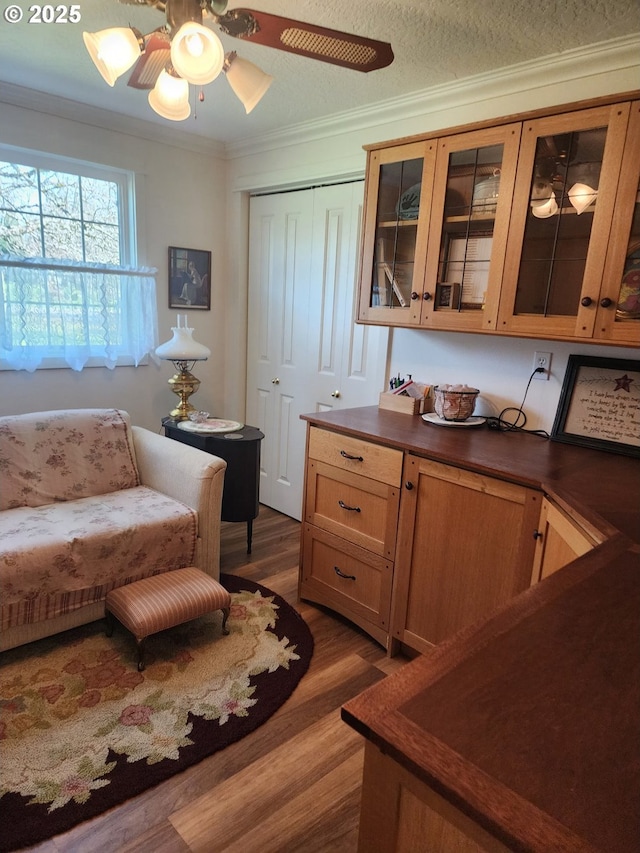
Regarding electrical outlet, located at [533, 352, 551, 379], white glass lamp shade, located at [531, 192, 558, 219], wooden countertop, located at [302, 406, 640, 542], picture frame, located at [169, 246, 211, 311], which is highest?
white glass lamp shade, located at [531, 192, 558, 219]

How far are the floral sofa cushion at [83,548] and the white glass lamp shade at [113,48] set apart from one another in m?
1.56

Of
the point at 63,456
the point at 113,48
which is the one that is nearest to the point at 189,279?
the point at 63,456

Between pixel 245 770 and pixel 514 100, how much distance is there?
106 inches

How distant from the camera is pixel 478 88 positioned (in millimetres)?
2264

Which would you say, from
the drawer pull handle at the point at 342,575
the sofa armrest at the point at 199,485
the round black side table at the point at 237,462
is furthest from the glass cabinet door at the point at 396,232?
the drawer pull handle at the point at 342,575

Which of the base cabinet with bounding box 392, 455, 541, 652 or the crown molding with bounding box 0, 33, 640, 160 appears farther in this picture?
the crown molding with bounding box 0, 33, 640, 160

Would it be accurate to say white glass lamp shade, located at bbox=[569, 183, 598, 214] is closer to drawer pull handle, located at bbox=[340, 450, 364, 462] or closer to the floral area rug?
drawer pull handle, located at bbox=[340, 450, 364, 462]

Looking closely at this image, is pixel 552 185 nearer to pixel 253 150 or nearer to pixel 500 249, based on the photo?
pixel 500 249

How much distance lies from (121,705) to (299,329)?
225cm

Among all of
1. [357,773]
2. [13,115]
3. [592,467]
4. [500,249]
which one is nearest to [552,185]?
[500,249]

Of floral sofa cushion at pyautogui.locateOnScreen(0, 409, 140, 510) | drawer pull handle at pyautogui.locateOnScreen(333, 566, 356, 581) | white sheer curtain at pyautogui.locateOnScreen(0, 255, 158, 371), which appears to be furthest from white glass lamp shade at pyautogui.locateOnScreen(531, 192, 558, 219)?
white sheer curtain at pyautogui.locateOnScreen(0, 255, 158, 371)

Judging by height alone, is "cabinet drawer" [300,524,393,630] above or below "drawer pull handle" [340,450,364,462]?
below

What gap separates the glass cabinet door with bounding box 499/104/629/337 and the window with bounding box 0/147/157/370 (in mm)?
2195

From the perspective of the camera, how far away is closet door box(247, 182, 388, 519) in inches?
117
